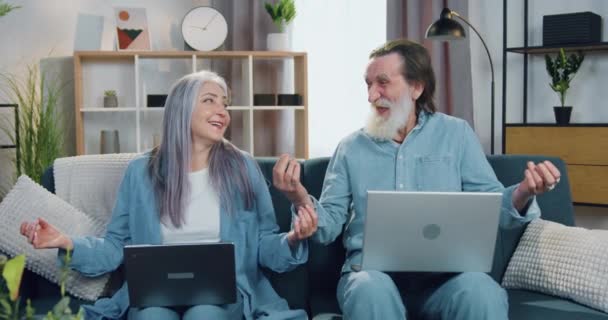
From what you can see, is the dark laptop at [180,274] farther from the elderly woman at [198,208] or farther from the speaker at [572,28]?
the speaker at [572,28]

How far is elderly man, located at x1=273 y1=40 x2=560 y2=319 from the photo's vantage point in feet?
5.92

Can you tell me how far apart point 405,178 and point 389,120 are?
0.18 m

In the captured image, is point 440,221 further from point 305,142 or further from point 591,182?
point 305,142

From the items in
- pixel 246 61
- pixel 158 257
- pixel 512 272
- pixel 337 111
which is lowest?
pixel 512 272

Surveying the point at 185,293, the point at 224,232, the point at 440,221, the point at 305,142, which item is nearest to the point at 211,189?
the point at 224,232

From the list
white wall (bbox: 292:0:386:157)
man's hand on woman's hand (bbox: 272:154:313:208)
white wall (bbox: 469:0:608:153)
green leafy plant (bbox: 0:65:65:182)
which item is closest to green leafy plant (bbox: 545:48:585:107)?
white wall (bbox: 469:0:608:153)

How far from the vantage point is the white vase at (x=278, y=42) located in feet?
13.4

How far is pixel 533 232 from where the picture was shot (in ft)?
6.95

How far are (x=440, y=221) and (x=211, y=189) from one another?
0.67 meters

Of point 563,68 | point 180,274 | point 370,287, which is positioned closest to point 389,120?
point 370,287

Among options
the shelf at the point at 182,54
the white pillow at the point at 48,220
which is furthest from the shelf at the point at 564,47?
the white pillow at the point at 48,220

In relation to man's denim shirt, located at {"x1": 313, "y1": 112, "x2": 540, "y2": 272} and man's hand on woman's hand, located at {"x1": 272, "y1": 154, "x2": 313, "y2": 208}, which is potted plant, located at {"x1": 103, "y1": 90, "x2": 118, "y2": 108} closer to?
man's denim shirt, located at {"x1": 313, "y1": 112, "x2": 540, "y2": 272}

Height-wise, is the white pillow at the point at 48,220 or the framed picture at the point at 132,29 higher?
the framed picture at the point at 132,29

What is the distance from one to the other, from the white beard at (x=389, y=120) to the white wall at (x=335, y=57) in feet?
6.98
